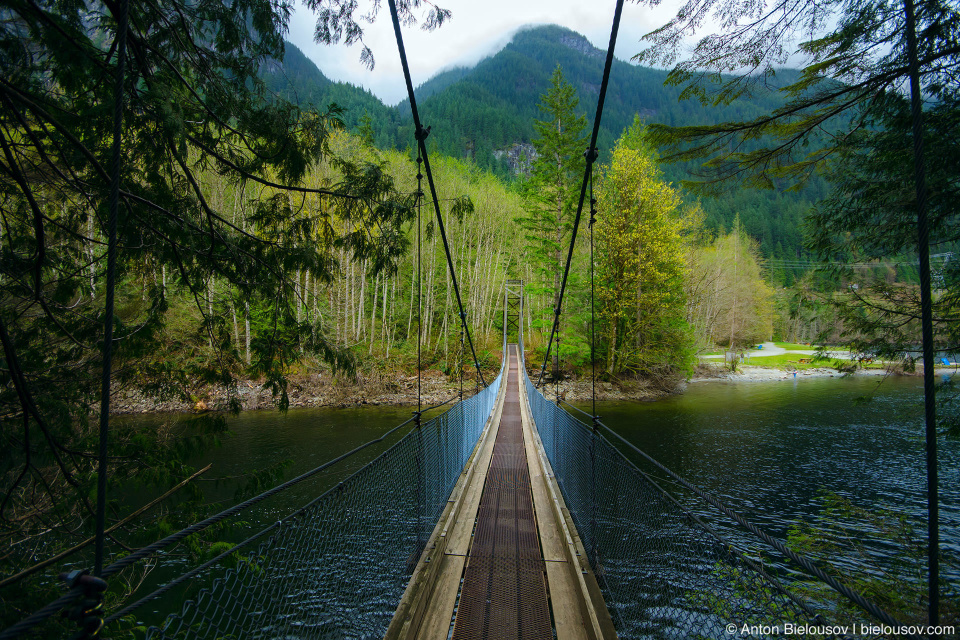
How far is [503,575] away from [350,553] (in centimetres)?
94

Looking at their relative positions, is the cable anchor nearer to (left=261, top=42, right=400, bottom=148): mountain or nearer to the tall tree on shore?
(left=261, top=42, right=400, bottom=148): mountain

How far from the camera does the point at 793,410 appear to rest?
37.8 feet

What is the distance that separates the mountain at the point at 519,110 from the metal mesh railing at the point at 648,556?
→ 77.6 inches

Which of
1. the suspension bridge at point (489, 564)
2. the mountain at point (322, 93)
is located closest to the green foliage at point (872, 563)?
the suspension bridge at point (489, 564)

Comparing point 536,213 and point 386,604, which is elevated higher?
point 536,213

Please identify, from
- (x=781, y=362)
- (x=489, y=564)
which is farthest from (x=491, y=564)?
(x=781, y=362)

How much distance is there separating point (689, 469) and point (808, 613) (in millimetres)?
6877

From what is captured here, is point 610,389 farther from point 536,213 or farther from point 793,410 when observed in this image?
point 536,213

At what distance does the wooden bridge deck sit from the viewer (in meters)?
1.89

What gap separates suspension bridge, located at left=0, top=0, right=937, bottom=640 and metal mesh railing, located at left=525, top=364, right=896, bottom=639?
13 mm

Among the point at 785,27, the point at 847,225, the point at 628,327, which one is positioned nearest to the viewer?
the point at 785,27

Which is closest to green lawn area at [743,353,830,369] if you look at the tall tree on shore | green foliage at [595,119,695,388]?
green foliage at [595,119,695,388]

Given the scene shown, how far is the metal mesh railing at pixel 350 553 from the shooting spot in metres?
1.25

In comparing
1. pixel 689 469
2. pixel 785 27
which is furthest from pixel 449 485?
pixel 689 469
